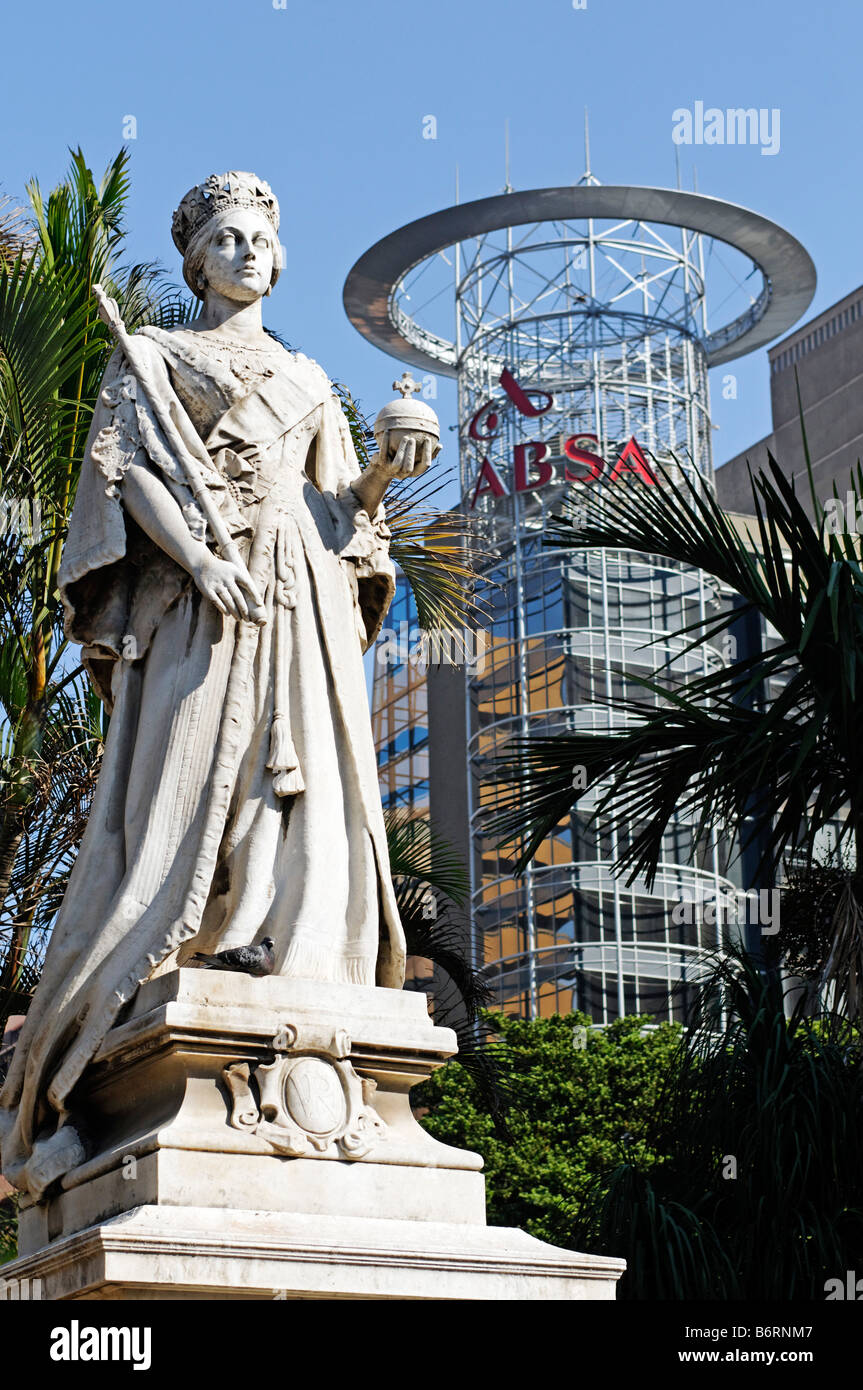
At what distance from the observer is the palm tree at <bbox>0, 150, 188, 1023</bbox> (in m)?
11.7

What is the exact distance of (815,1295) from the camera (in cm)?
1030

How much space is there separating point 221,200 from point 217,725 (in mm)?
1885

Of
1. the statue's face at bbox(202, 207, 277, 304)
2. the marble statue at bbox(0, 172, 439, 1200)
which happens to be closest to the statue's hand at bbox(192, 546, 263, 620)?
the marble statue at bbox(0, 172, 439, 1200)

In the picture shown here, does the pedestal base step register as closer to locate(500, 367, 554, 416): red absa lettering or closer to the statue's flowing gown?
the statue's flowing gown

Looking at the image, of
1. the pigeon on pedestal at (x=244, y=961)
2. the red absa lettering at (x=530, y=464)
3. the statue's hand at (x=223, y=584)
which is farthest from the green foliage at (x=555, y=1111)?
the red absa lettering at (x=530, y=464)

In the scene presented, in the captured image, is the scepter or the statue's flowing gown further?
the scepter

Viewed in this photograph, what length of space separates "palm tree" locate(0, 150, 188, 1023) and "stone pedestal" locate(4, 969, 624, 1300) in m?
5.81

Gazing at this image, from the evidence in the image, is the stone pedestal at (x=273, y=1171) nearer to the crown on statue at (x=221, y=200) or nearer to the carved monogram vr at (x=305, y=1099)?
the carved monogram vr at (x=305, y=1099)

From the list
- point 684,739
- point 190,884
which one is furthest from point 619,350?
point 190,884

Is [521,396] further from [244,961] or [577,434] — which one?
[244,961]

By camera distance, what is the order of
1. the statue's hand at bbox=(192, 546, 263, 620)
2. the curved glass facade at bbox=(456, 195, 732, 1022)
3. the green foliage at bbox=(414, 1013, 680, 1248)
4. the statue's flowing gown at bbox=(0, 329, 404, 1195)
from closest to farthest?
1. the statue's flowing gown at bbox=(0, 329, 404, 1195)
2. the statue's hand at bbox=(192, 546, 263, 620)
3. the green foliage at bbox=(414, 1013, 680, 1248)
4. the curved glass facade at bbox=(456, 195, 732, 1022)

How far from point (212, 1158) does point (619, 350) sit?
153 feet

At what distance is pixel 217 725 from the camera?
6.36 m
